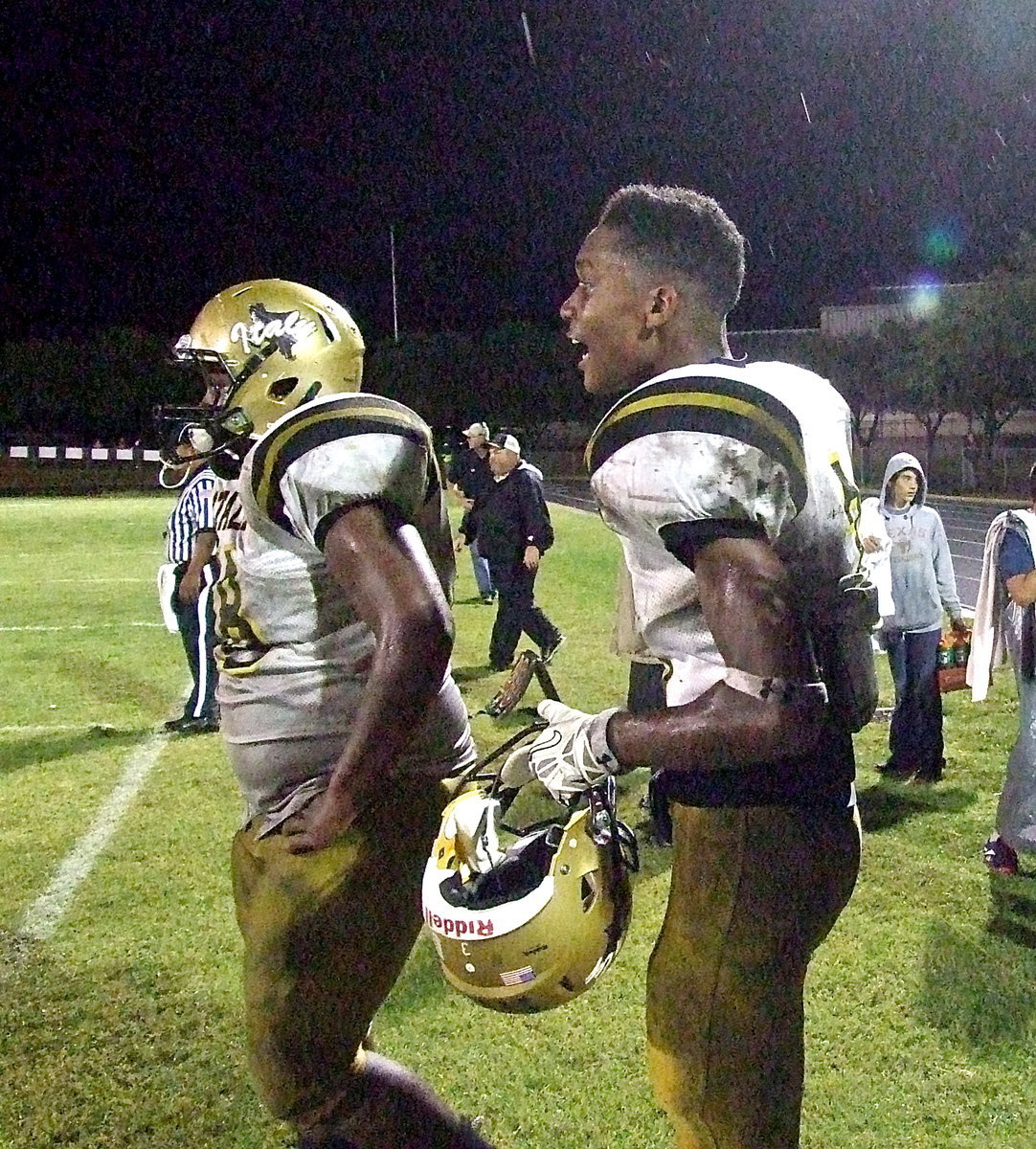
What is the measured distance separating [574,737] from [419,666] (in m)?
0.34

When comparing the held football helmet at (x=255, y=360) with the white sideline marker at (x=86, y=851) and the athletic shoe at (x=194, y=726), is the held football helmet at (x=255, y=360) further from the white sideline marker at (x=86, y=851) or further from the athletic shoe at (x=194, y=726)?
the athletic shoe at (x=194, y=726)

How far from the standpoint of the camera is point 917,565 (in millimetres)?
6711

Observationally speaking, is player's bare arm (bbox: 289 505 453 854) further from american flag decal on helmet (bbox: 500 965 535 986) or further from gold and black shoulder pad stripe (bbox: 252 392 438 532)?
american flag decal on helmet (bbox: 500 965 535 986)

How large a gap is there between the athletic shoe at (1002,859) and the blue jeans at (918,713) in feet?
4.63

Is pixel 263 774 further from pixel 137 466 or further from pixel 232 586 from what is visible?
pixel 137 466

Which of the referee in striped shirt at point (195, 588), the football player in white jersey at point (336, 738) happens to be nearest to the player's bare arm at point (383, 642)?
the football player in white jersey at point (336, 738)

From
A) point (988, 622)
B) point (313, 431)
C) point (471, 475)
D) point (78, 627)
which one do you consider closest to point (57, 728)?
point (78, 627)

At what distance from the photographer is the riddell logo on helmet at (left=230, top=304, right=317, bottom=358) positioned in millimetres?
2770

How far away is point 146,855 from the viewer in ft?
18.0

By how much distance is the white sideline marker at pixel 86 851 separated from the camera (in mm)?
4738

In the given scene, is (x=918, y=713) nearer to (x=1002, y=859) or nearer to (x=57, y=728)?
(x=1002, y=859)

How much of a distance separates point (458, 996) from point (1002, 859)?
2.56 metres

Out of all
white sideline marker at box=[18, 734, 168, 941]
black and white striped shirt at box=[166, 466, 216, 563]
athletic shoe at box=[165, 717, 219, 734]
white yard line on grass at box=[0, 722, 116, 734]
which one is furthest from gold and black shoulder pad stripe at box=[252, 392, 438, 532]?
white yard line on grass at box=[0, 722, 116, 734]

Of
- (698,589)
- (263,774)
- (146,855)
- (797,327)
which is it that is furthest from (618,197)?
(797,327)
